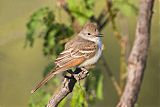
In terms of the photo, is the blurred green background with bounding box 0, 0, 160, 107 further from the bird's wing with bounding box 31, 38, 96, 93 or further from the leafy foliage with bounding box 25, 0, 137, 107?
the bird's wing with bounding box 31, 38, 96, 93

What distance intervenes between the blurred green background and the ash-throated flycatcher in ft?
1.71

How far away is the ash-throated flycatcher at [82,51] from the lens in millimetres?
5821

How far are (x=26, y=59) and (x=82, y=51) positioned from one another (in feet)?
10.4

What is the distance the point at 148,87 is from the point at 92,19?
109 inches

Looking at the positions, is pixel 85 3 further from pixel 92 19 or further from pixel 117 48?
pixel 117 48

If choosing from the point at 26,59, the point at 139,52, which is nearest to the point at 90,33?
the point at 139,52

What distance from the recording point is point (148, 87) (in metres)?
10.1

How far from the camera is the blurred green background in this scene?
7.50 meters

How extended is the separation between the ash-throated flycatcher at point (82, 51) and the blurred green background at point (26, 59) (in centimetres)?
52

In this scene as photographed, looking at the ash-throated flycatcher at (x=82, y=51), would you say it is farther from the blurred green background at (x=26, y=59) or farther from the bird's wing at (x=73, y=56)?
the blurred green background at (x=26, y=59)

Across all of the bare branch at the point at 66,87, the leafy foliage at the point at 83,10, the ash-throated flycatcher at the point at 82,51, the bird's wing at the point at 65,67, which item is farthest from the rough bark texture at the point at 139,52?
the leafy foliage at the point at 83,10

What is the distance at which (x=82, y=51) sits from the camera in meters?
6.20

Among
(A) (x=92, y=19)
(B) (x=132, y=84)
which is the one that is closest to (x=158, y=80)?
(A) (x=92, y=19)

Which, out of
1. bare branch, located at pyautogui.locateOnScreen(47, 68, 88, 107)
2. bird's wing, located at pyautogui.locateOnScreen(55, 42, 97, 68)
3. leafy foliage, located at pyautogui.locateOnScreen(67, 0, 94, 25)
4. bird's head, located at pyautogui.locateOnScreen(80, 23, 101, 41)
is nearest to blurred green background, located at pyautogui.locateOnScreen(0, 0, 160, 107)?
leafy foliage, located at pyautogui.locateOnScreen(67, 0, 94, 25)
